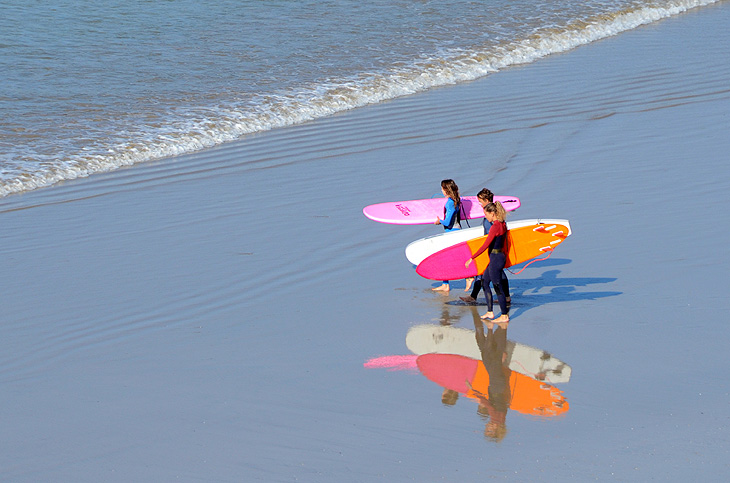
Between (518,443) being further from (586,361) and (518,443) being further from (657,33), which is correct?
(657,33)

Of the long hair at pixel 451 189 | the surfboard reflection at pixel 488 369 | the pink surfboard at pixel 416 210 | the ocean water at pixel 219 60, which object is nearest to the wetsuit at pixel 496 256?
the surfboard reflection at pixel 488 369

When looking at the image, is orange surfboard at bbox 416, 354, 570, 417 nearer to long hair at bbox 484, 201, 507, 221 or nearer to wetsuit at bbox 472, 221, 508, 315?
wetsuit at bbox 472, 221, 508, 315

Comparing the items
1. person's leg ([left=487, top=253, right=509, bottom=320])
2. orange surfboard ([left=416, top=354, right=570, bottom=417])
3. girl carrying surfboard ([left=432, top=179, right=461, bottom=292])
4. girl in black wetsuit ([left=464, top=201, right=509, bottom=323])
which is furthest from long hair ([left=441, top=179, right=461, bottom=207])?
orange surfboard ([left=416, top=354, right=570, bottom=417])

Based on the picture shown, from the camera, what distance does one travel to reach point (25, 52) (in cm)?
2003

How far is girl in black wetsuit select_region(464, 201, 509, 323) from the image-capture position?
7.81 metres

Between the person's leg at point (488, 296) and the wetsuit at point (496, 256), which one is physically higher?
the wetsuit at point (496, 256)

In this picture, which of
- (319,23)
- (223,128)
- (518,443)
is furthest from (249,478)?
(319,23)

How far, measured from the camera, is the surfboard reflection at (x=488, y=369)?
6172 millimetres

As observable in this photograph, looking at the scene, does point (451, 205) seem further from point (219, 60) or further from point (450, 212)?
point (219, 60)

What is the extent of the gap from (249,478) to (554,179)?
7345 millimetres

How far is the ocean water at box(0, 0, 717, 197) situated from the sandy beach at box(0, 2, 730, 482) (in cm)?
174

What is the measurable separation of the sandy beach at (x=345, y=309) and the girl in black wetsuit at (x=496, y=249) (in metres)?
0.32

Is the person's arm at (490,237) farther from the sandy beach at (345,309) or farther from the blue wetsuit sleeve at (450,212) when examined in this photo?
the blue wetsuit sleeve at (450,212)

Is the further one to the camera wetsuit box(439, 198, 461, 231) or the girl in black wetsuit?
wetsuit box(439, 198, 461, 231)
